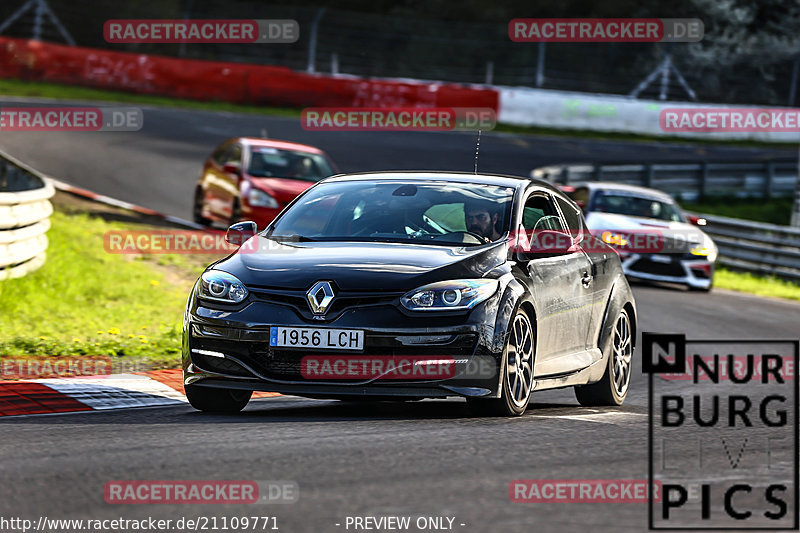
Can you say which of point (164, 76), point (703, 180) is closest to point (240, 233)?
point (703, 180)

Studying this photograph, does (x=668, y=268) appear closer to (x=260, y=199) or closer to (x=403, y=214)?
(x=260, y=199)

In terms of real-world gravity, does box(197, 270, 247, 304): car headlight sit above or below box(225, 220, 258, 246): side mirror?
below

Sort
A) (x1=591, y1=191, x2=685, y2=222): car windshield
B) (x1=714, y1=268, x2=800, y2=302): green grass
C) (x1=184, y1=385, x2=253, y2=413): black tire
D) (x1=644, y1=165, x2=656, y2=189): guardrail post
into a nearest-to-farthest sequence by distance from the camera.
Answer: (x1=184, y1=385, x2=253, y2=413): black tire < (x1=591, y1=191, x2=685, y2=222): car windshield < (x1=714, y1=268, x2=800, y2=302): green grass < (x1=644, y1=165, x2=656, y2=189): guardrail post

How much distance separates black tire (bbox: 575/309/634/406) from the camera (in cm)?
934

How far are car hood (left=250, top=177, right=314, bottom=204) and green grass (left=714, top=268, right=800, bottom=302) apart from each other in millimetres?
7029

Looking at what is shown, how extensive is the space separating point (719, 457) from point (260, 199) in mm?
12860

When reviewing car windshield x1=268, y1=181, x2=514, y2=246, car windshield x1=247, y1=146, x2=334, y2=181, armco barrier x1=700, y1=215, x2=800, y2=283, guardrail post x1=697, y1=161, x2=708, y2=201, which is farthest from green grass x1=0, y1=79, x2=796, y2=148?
car windshield x1=268, y1=181, x2=514, y2=246

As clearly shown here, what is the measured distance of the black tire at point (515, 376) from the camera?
7.50 m

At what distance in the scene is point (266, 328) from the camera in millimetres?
7414

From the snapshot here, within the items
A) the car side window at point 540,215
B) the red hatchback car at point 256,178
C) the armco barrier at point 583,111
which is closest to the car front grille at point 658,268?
the red hatchback car at point 256,178

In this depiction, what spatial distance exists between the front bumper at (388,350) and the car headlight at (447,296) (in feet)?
0.15

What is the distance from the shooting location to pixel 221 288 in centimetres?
769

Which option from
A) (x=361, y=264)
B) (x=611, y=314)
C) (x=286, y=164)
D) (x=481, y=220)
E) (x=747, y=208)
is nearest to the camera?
(x=361, y=264)

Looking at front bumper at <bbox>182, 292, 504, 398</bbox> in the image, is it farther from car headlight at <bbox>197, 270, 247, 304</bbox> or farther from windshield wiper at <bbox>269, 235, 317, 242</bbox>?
windshield wiper at <bbox>269, 235, 317, 242</bbox>
